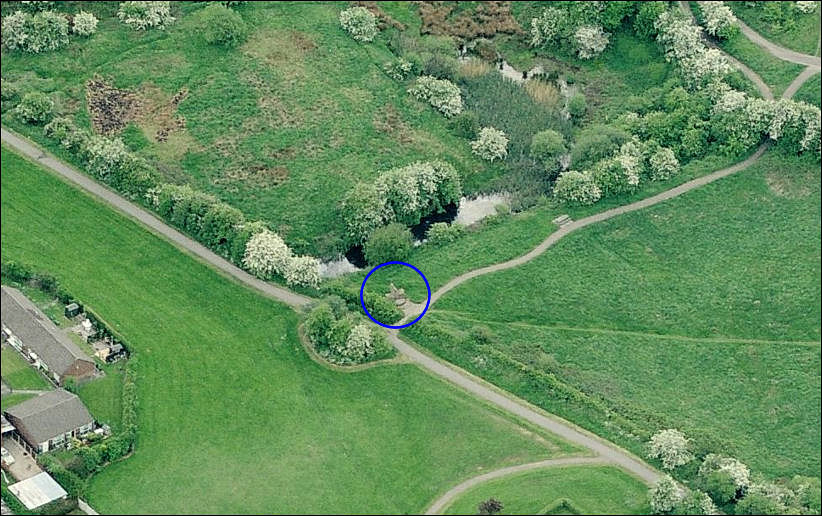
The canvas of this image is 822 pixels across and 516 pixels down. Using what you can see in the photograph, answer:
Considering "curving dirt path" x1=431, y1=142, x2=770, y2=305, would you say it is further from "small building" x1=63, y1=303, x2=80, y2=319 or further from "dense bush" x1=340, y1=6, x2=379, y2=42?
"dense bush" x1=340, y1=6, x2=379, y2=42

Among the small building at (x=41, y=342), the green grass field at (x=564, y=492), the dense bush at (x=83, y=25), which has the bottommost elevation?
the green grass field at (x=564, y=492)

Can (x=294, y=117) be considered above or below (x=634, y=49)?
below

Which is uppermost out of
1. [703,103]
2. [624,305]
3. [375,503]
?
[703,103]

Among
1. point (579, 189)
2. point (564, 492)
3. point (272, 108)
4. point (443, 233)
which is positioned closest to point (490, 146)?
point (579, 189)

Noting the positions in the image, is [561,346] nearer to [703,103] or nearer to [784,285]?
[784,285]

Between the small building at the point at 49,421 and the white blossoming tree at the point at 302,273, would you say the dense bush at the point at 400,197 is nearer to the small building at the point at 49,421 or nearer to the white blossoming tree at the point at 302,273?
the white blossoming tree at the point at 302,273

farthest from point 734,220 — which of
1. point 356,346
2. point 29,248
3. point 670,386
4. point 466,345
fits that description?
point 29,248

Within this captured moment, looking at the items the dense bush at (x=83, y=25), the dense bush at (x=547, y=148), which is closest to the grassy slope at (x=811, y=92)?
the dense bush at (x=547, y=148)

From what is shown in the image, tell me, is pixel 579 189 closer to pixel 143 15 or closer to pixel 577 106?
pixel 577 106
